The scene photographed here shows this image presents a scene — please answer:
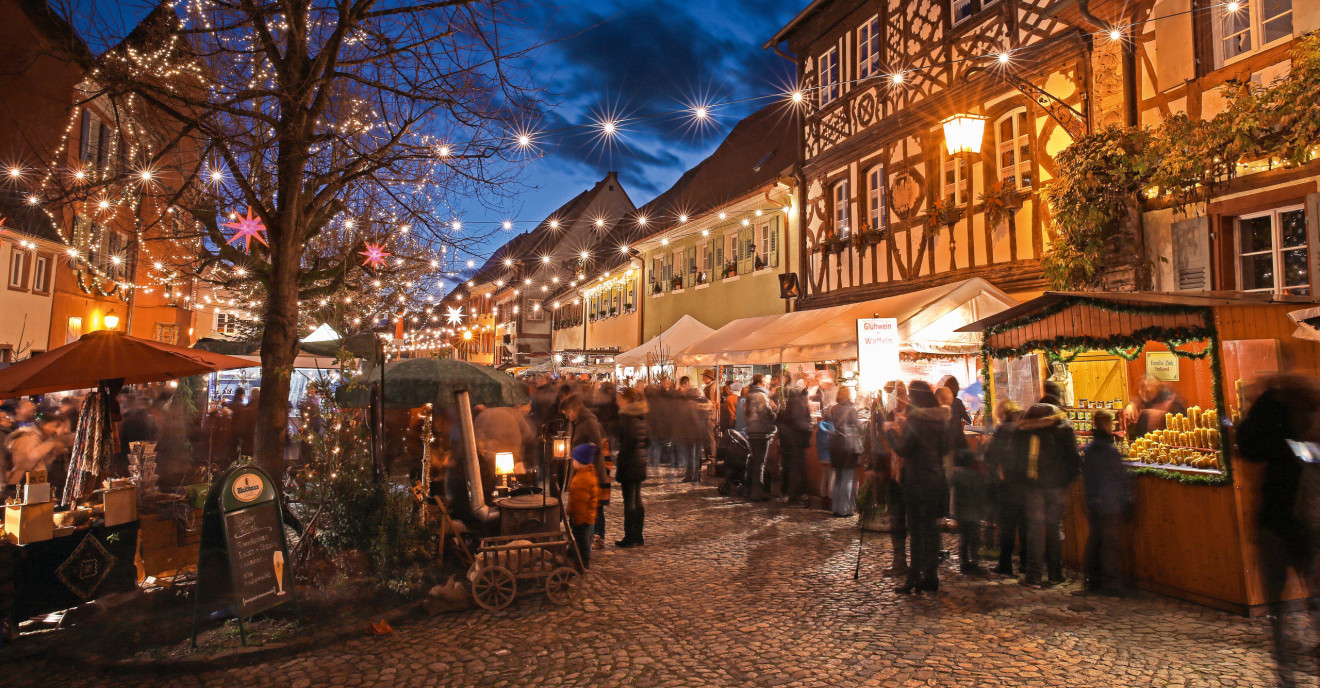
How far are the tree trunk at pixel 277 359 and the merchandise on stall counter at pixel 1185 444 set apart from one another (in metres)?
7.88

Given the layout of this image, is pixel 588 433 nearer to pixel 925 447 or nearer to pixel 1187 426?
pixel 925 447

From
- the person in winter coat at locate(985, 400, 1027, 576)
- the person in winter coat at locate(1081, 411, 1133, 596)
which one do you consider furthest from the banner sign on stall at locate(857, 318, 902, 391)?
the person in winter coat at locate(1081, 411, 1133, 596)

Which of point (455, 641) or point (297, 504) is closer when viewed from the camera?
point (455, 641)

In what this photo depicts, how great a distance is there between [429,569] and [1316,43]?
31.0ft

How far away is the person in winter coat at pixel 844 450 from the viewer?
9211 mm

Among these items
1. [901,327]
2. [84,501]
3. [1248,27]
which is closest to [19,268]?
[84,501]

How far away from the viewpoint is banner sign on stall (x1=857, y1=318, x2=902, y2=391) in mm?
9289

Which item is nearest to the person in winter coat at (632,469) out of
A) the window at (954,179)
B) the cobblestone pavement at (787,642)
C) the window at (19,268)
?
the cobblestone pavement at (787,642)

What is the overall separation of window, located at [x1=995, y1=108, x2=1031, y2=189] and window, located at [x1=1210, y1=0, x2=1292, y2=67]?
286 cm

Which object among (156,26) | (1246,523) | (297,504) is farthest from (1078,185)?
(156,26)

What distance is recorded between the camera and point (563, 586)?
20.6 feet

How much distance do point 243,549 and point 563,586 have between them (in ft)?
8.17

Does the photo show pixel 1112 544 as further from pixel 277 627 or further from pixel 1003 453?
pixel 277 627

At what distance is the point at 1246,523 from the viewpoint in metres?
5.29
